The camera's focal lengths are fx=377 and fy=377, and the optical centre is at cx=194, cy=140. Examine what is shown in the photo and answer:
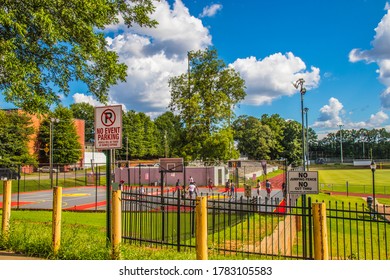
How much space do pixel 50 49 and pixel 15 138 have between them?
2173 inches

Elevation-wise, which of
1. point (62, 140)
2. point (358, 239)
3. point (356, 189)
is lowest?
point (356, 189)

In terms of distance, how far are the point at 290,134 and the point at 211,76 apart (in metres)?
70.0

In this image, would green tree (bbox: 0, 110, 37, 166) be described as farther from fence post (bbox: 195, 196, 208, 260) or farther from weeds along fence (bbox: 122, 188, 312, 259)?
fence post (bbox: 195, 196, 208, 260)

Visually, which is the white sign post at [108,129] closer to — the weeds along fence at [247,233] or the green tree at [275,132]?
the weeds along fence at [247,233]

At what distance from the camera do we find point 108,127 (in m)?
7.27

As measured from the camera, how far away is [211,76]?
44.6m

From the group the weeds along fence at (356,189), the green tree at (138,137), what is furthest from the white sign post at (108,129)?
the green tree at (138,137)

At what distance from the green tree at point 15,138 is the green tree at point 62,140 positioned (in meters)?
4.04

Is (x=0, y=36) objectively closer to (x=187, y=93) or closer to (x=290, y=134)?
(x=187, y=93)

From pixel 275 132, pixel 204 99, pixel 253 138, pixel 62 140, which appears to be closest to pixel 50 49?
pixel 204 99

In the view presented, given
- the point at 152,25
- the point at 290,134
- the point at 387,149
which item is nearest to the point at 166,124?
the point at 290,134

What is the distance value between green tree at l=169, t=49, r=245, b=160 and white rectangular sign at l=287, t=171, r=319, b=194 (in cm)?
3204

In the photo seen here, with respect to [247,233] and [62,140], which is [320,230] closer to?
[247,233]

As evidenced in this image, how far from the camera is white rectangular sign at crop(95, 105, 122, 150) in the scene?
715cm
